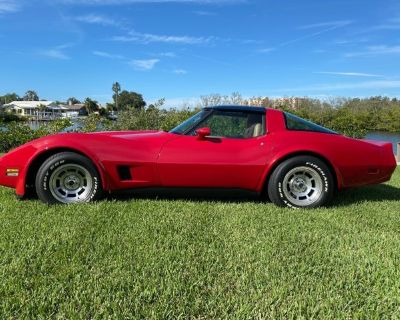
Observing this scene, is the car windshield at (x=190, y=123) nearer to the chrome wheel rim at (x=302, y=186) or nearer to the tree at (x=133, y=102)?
the chrome wheel rim at (x=302, y=186)

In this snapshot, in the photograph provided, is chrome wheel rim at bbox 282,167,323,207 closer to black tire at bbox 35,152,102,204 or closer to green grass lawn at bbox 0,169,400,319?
green grass lawn at bbox 0,169,400,319

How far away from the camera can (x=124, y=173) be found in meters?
4.57

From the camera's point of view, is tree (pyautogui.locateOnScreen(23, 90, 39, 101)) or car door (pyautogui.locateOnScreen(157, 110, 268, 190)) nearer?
car door (pyautogui.locateOnScreen(157, 110, 268, 190))

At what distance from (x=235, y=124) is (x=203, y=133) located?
1.86 ft

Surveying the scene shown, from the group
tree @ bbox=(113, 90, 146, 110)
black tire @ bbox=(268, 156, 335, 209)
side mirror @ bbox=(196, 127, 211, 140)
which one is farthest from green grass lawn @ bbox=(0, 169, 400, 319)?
tree @ bbox=(113, 90, 146, 110)

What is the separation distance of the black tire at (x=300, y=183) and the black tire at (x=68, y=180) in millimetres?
2087

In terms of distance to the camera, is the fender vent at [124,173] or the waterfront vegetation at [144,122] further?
the waterfront vegetation at [144,122]

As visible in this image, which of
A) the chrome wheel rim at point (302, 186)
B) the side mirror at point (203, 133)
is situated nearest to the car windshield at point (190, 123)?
the side mirror at point (203, 133)

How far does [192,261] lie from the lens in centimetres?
293

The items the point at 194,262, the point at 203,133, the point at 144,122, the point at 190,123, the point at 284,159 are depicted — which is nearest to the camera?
the point at 194,262

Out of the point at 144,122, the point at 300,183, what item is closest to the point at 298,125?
the point at 300,183

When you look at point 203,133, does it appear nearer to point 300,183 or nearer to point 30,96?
point 300,183

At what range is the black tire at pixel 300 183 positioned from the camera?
466 cm

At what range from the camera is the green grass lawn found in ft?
7.54
